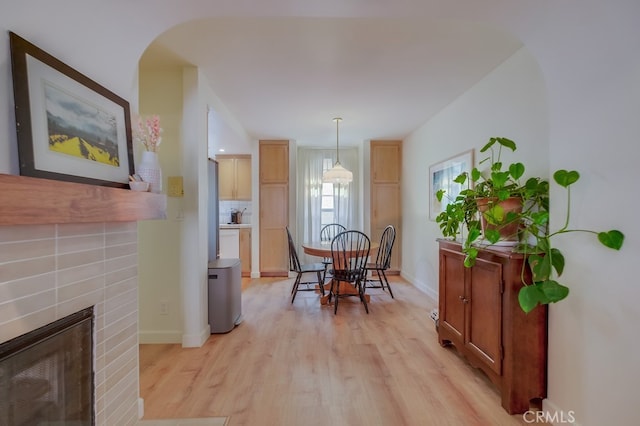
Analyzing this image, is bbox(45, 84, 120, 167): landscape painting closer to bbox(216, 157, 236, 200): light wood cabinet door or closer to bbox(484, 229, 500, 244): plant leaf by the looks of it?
bbox(484, 229, 500, 244): plant leaf

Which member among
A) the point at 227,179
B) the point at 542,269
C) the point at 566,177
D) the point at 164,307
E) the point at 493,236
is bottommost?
the point at 164,307

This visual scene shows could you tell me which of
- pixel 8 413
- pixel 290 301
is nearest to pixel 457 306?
pixel 290 301

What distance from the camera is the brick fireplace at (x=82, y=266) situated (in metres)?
0.80

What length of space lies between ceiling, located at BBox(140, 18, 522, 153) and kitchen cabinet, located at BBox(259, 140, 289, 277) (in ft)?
4.71

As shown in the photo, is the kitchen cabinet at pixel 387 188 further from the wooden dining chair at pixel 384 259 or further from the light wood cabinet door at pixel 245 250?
the light wood cabinet door at pixel 245 250

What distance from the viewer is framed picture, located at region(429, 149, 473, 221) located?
2.89 metres

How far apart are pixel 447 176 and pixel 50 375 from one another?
3483mm

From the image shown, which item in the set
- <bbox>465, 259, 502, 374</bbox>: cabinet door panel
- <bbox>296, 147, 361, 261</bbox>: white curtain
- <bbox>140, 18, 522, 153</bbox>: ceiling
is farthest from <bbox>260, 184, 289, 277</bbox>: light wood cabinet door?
<bbox>465, 259, 502, 374</bbox>: cabinet door panel

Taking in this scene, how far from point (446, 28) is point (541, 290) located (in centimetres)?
169

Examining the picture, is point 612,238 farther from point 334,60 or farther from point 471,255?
point 334,60

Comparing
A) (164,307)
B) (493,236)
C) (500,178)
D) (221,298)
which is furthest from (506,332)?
(164,307)

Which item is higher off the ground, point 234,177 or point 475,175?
point 234,177

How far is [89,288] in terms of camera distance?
1.12m

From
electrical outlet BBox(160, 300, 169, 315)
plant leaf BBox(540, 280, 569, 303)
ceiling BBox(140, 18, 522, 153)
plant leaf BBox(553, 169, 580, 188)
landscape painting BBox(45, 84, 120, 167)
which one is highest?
ceiling BBox(140, 18, 522, 153)
